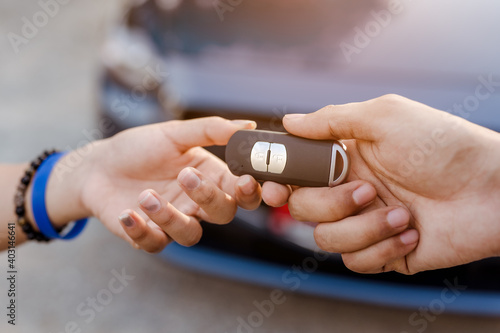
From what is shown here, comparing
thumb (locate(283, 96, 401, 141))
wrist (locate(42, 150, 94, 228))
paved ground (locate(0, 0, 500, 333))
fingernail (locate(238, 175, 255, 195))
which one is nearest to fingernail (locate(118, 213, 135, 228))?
fingernail (locate(238, 175, 255, 195))

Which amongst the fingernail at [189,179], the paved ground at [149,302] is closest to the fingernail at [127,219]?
the fingernail at [189,179]

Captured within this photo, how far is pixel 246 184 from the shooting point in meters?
1.81

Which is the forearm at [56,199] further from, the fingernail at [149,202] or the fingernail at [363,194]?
the fingernail at [363,194]

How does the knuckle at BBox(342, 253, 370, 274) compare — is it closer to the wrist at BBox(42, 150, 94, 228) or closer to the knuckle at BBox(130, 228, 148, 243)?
the knuckle at BBox(130, 228, 148, 243)

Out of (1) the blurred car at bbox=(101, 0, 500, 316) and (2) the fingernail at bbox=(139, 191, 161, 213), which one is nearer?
(2) the fingernail at bbox=(139, 191, 161, 213)

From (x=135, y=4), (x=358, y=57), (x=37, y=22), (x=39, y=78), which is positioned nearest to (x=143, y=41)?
(x=135, y=4)

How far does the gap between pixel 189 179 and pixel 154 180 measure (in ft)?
1.66

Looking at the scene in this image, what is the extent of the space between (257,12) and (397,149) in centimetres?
148

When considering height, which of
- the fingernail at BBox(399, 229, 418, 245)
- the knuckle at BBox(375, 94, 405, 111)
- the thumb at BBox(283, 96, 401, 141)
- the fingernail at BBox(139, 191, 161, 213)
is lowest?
the fingernail at BBox(399, 229, 418, 245)

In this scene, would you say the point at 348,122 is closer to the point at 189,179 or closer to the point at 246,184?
the point at 246,184

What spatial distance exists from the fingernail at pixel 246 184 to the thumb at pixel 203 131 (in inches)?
8.2

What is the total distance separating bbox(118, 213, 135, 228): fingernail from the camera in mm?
1732

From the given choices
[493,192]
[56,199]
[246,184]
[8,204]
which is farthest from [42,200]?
[493,192]

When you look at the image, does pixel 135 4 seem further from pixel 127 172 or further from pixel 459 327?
pixel 459 327
